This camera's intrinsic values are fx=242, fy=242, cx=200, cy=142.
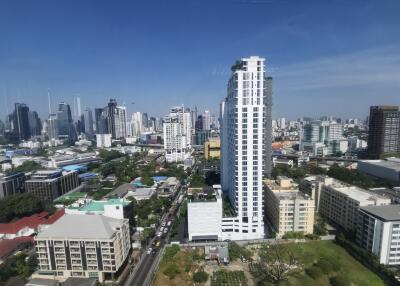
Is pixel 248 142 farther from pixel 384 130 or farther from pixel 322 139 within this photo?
pixel 322 139

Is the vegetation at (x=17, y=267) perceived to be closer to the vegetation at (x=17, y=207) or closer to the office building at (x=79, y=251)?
the office building at (x=79, y=251)

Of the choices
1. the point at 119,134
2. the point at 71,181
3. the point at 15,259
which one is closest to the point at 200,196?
the point at 15,259

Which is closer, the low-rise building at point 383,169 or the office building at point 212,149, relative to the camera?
the low-rise building at point 383,169

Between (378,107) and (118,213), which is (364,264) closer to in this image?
(118,213)

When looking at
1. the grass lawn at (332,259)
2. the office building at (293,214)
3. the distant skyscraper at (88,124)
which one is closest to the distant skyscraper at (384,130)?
the office building at (293,214)

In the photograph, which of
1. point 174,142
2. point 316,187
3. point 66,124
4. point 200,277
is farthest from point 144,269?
point 66,124

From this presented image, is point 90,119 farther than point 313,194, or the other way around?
point 90,119
